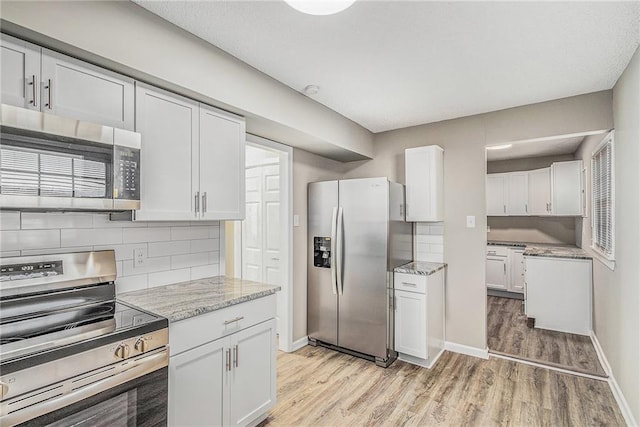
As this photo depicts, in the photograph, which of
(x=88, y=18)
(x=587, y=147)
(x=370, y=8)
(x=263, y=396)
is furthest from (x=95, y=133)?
(x=587, y=147)

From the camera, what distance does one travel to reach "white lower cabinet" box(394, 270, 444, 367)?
299cm

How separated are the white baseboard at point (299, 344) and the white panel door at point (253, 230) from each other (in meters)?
0.79

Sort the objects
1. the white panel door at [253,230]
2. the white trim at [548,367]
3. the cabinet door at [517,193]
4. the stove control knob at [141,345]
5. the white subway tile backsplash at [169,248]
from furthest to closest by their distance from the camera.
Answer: the cabinet door at [517,193] → the white panel door at [253,230] → the white trim at [548,367] → the white subway tile backsplash at [169,248] → the stove control knob at [141,345]

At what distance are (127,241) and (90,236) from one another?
0.67ft

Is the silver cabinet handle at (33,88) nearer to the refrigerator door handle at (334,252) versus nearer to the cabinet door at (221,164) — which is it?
the cabinet door at (221,164)

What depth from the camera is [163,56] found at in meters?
1.81

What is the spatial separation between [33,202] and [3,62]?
584 mm

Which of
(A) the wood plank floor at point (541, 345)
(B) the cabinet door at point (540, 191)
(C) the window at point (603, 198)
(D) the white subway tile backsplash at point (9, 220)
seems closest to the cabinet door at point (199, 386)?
(D) the white subway tile backsplash at point (9, 220)

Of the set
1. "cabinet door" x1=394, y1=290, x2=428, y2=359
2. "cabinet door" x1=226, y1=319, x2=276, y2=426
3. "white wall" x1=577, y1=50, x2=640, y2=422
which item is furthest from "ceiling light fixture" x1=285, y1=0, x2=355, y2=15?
"cabinet door" x1=394, y1=290, x2=428, y2=359

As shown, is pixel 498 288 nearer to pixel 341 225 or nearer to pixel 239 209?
pixel 341 225

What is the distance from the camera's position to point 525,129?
308 centimetres

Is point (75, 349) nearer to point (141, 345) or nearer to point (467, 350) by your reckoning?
point (141, 345)

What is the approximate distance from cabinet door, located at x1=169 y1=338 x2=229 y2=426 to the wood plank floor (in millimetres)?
2889

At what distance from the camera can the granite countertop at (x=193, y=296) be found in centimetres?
169
